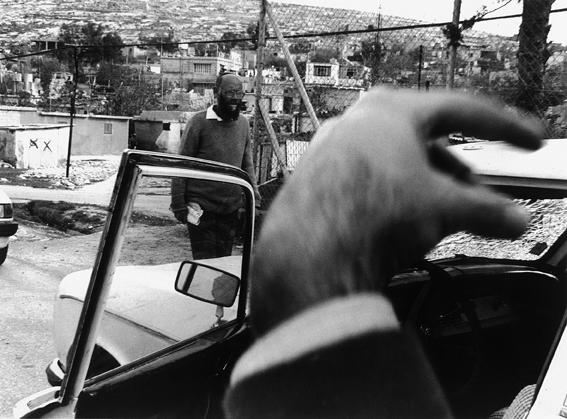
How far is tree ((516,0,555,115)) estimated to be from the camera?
4848 mm

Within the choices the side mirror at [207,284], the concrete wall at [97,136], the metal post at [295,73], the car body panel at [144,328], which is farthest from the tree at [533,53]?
the concrete wall at [97,136]

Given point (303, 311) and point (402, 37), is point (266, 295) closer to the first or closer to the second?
point (303, 311)

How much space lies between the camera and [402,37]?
229 inches

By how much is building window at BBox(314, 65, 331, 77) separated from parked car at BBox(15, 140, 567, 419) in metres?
3.90

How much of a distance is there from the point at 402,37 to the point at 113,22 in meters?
85.3

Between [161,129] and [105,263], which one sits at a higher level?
[105,263]

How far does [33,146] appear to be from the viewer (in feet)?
80.2

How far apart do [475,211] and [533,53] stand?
4.19 m

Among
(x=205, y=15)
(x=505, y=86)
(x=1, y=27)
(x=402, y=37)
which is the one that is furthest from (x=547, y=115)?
(x=1, y=27)

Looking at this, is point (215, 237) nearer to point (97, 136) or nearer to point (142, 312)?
point (142, 312)

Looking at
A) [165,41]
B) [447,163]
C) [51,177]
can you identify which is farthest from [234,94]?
[165,41]

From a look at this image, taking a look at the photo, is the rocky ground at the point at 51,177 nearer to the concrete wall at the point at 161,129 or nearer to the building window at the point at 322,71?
the concrete wall at the point at 161,129

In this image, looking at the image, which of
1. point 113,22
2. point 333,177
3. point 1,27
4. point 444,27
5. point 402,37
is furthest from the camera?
point 113,22

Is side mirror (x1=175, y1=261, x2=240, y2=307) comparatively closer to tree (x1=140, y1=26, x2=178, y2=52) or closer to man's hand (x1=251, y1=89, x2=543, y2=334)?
man's hand (x1=251, y1=89, x2=543, y2=334)
